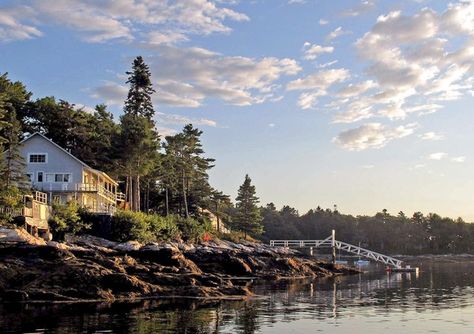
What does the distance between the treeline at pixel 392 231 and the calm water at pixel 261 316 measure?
11333 centimetres

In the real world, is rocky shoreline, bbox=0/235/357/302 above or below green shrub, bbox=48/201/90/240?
below

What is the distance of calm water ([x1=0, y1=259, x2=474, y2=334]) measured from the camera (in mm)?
24734

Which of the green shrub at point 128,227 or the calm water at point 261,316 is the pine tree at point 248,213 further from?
the calm water at point 261,316

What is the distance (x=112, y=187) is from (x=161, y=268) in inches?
1540

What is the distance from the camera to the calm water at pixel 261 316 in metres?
24.7

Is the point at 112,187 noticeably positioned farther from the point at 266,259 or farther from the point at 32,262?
the point at 32,262

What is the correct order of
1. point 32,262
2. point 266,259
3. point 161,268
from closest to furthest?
point 32,262, point 161,268, point 266,259

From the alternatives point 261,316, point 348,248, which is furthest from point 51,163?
point 348,248

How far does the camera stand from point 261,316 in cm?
2862

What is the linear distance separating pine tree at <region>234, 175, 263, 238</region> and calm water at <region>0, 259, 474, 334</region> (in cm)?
6179

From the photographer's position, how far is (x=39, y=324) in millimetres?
25172

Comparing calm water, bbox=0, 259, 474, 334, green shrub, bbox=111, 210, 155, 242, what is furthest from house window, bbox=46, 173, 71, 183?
calm water, bbox=0, 259, 474, 334

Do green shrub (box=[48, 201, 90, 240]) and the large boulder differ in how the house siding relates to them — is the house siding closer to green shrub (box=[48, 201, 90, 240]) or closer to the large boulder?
green shrub (box=[48, 201, 90, 240])

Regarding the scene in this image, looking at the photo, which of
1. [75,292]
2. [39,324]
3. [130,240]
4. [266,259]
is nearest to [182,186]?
[266,259]
